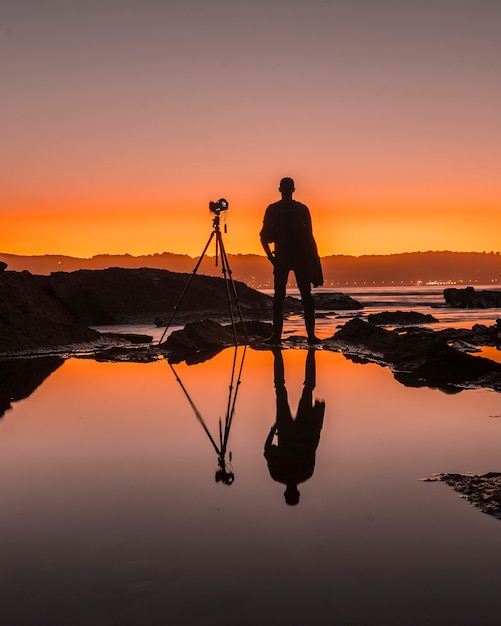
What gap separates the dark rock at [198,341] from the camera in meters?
11.1

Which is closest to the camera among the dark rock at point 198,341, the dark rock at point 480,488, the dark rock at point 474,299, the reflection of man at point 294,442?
the dark rock at point 480,488

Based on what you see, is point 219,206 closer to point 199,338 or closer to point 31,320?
point 199,338

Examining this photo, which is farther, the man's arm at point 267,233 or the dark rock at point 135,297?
the dark rock at point 135,297

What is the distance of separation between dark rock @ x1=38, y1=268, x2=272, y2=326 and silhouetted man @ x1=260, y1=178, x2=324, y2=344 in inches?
305

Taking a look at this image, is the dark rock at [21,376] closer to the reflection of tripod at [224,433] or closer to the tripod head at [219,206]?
the reflection of tripod at [224,433]

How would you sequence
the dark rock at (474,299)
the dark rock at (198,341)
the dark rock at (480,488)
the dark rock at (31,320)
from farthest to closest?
the dark rock at (474,299)
the dark rock at (31,320)
the dark rock at (198,341)
the dark rock at (480,488)

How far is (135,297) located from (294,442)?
18.8m

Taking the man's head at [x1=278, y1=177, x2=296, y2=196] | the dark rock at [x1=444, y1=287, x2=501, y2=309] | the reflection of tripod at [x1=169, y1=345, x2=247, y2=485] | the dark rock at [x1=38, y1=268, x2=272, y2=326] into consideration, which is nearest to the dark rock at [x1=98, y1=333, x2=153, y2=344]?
the man's head at [x1=278, y1=177, x2=296, y2=196]

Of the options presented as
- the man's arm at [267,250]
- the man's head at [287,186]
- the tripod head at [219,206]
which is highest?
the man's head at [287,186]

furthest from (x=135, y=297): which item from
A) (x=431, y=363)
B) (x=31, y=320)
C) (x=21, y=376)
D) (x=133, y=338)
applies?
→ (x=431, y=363)

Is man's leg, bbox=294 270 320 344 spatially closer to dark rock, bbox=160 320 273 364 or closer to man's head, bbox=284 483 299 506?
dark rock, bbox=160 320 273 364

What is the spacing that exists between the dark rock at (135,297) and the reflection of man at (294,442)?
13725mm

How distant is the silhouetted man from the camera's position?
1239 centimetres

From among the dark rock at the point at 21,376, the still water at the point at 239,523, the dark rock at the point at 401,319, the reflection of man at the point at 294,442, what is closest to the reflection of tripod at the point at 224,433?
the still water at the point at 239,523
